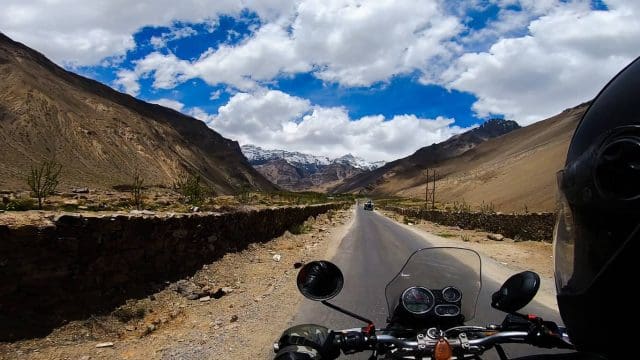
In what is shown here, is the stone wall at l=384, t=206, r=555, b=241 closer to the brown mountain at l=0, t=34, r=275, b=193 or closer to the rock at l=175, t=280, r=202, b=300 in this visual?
the rock at l=175, t=280, r=202, b=300

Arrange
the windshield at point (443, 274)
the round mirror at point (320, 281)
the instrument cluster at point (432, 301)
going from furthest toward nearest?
the windshield at point (443, 274)
the instrument cluster at point (432, 301)
the round mirror at point (320, 281)

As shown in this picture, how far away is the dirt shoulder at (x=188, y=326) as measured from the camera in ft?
20.0

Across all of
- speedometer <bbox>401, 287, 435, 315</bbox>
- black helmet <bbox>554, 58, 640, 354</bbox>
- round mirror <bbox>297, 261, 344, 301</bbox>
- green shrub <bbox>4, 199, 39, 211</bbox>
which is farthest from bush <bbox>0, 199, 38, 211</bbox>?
black helmet <bbox>554, 58, 640, 354</bbox>

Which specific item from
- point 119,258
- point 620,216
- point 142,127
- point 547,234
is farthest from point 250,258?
point 142,127

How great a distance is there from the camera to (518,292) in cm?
274

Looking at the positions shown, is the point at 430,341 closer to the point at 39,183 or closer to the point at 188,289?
the point at 188,289

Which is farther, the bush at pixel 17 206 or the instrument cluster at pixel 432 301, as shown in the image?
the bush at pixel 17 206

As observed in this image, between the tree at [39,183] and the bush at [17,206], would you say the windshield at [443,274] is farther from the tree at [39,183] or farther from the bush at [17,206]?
the tree at [39,183]

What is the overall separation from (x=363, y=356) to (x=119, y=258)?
4.35m

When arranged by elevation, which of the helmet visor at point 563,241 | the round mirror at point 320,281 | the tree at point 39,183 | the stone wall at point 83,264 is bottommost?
the stone wall at point 83,264

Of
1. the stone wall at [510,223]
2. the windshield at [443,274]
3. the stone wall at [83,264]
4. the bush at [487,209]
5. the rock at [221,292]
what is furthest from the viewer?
the bush at [487,209]

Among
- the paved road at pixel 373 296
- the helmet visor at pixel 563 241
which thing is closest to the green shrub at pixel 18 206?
the paved road at pixel 373 296

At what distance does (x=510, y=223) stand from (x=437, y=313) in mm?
26557

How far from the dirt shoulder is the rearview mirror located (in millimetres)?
3875
